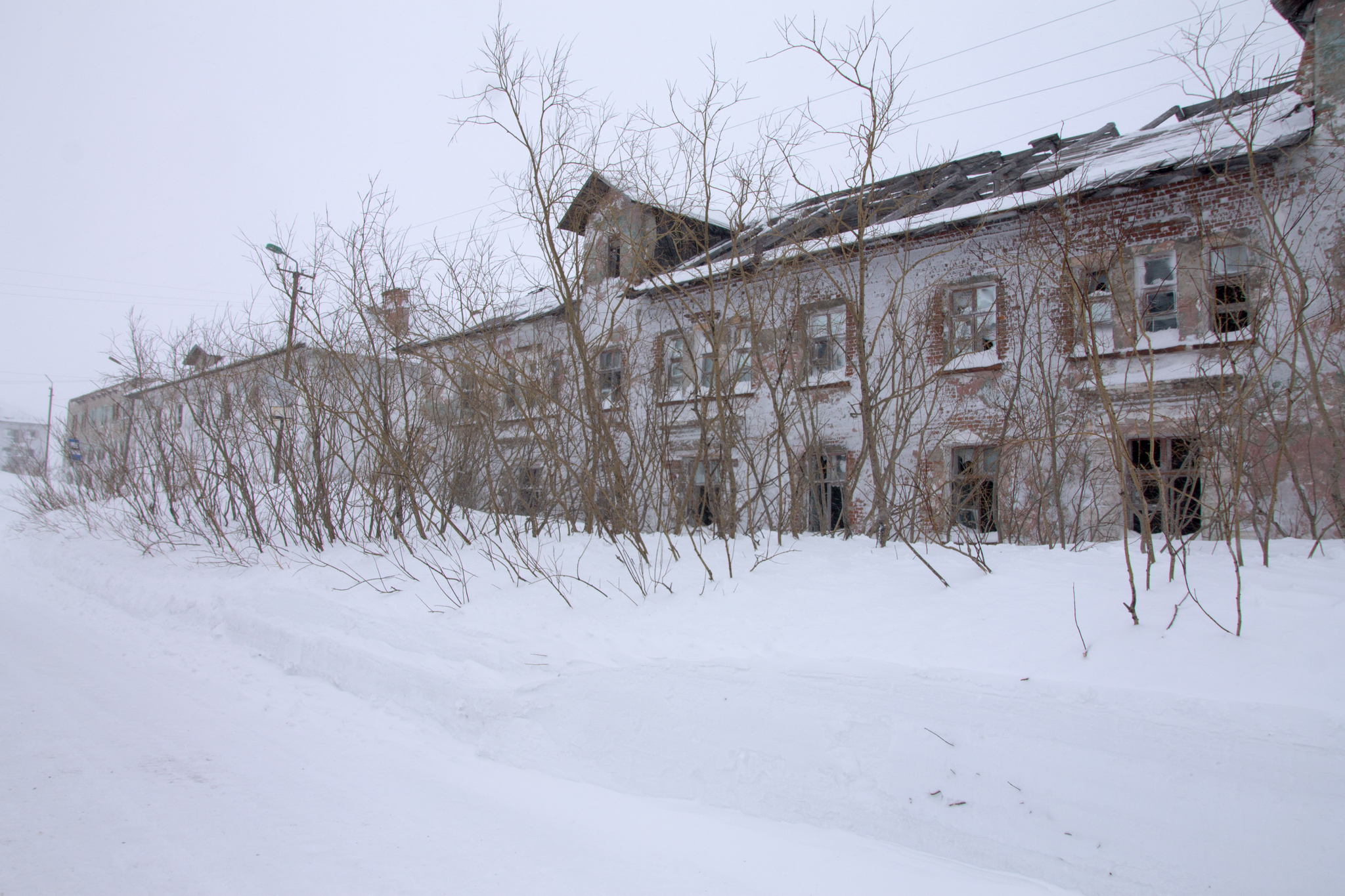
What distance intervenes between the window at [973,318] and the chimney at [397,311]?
7708 mm

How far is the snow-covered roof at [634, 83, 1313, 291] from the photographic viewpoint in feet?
26.2

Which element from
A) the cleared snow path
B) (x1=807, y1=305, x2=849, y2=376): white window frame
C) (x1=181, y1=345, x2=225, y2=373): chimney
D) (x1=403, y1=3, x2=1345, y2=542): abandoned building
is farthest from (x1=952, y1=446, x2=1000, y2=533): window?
(x1=181, y1=345, x2=225, y2=373): chimney

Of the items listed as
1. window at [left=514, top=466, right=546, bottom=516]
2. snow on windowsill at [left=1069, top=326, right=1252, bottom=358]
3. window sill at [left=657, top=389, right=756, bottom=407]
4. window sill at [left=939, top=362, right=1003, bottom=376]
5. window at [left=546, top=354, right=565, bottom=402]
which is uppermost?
snow on windowsill at [left=1069, top=326, right=1252, bottom=358]

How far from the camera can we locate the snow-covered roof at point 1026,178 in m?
7.97

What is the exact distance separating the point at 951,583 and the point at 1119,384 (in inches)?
255

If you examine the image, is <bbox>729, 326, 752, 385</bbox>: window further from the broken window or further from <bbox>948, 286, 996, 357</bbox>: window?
<bbox>948, 286, 996, 357</bbox>: window

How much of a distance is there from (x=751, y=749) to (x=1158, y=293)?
9001 mm

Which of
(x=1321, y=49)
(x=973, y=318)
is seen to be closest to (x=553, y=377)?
(x=973, y=318)

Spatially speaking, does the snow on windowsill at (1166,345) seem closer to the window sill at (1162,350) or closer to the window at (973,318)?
the window sill at (1162,350)

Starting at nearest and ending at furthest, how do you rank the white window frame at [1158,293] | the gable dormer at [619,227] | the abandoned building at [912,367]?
the gable dormer at [619,227] < the abandoned building at [912,367] < the white window frame at [1158,293]

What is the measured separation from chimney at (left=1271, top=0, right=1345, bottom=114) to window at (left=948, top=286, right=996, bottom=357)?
4203 mm

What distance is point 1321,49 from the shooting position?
882 cm

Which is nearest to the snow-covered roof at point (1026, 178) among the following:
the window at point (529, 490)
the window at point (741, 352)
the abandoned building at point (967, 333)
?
the abandoned building at point (967, 333)

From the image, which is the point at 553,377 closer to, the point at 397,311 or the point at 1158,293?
the point at 397,311
